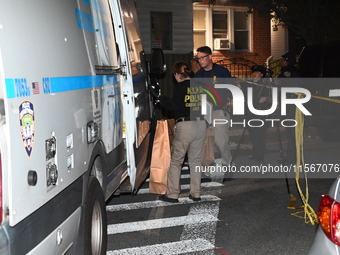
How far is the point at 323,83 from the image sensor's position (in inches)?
490

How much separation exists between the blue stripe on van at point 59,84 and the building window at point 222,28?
17.1 meters

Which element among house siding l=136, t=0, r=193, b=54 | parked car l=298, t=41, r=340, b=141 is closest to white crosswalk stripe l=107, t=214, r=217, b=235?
parked car l=298, t=41, r=340, b=141

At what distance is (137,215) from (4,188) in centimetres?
466

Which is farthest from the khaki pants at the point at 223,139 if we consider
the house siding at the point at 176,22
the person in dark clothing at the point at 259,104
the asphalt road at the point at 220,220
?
the house siding at the point at 176,22

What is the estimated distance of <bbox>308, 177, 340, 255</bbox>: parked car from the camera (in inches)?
125

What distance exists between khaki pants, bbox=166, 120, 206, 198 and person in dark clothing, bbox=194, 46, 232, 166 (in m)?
0.73

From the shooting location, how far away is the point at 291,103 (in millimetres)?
10242

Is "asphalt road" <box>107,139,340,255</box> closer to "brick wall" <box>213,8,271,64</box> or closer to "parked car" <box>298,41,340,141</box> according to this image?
"parked car" <box>298,41,340,141</box>

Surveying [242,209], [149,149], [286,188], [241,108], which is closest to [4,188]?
[242,209]

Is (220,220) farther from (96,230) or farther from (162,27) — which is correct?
(162,27)

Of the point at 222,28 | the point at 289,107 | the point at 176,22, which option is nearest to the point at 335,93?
the point at 289,107

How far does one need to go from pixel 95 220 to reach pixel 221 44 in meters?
18.1

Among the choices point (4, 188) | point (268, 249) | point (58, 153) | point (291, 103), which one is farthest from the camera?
point (291, 103)

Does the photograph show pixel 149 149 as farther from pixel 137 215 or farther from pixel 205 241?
pixel 205 241
